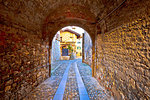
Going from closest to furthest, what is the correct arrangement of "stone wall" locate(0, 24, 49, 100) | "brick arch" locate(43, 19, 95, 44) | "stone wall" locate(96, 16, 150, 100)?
"stone wall" locate(96, 16, 150, 100) < "stone wall" locate(0, 24, 49, 100) < "brick arch" locate(43, 19, 95, 44)

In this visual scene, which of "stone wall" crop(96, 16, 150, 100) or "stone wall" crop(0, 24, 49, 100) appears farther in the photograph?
"stone wall" crop(0, 24, 49, 100)

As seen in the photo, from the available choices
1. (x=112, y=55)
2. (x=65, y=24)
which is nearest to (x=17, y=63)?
(x=112, y=55)

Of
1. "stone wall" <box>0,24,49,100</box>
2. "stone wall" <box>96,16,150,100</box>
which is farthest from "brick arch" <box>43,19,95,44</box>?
"stone wall" <box>96,16,150,100</box>

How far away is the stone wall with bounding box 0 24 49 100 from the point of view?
1947mm

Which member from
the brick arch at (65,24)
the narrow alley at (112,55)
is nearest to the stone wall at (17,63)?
the narrow alley at (112,55)

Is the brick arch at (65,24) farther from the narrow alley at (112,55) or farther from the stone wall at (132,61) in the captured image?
the stone wall at (132,61)

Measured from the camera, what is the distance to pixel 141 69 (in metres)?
1.52

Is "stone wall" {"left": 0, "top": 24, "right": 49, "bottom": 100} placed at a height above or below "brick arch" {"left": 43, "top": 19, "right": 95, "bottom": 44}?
below

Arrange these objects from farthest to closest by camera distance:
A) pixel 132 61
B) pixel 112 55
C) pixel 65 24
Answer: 1. pixel 65 24
2. pixel 112 55
3. pixel 132 61

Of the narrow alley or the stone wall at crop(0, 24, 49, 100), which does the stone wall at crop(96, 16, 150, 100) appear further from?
the stone wall at crop(0, 24, 49, 100)

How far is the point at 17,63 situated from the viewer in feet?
7.77

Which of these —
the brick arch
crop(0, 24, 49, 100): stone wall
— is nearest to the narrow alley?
crop(0, 24, 49, 100): stone wall

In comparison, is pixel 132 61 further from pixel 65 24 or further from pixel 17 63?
pixel 65 24

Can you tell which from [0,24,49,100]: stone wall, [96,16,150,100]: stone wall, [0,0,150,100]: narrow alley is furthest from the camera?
[0,24,49,100]: stone wall
